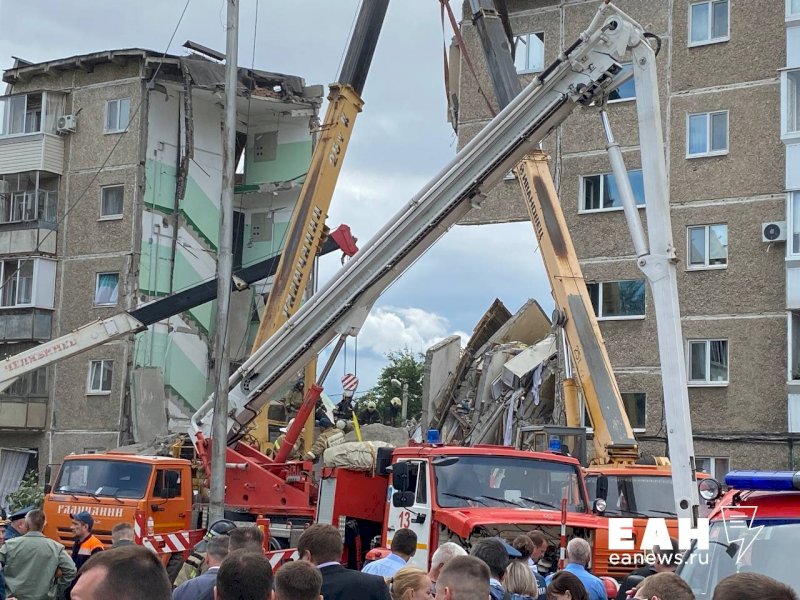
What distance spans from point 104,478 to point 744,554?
1422cm

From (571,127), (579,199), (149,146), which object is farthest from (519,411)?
(149,146)

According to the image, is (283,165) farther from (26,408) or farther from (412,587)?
(412,587)

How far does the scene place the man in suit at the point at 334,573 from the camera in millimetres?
6414

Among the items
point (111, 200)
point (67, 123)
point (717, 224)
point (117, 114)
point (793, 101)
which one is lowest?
point (717, 224)

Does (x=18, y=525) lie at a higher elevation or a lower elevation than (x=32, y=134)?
lower

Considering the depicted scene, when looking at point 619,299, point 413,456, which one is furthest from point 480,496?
point 619,299

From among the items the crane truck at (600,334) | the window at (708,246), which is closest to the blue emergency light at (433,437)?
the crane truck at (600,334)

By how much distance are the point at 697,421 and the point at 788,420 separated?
2.29m

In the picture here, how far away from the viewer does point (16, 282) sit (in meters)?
39.9

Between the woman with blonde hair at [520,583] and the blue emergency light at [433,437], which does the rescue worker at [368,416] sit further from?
the woman with blonde hair at [520,583]

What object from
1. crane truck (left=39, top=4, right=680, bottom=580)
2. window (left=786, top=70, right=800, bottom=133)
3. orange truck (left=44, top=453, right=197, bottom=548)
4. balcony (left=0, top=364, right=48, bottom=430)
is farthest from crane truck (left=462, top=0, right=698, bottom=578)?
balcony (left=0, top=364, right=48, bottom=430)

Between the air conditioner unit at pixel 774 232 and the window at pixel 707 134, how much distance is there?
2586 millimetres

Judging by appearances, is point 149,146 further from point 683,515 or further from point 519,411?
point 683,515

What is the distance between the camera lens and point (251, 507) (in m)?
18.6
